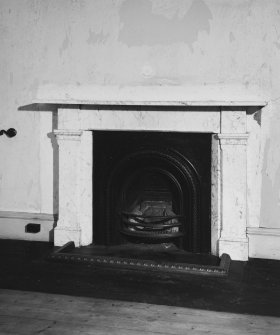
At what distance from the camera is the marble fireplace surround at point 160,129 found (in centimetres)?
320

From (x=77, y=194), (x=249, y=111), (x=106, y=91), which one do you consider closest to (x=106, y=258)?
(x=77, y=194)

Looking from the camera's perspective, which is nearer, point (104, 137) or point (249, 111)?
point (249, 111)

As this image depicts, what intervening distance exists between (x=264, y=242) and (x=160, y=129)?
115cm

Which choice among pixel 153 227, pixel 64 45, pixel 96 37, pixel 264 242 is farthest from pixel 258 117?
pixel 64 45

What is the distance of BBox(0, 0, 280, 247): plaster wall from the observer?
3193 mm

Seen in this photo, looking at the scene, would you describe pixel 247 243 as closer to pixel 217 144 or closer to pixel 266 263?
pixel 266 263

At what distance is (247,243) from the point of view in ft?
10.6

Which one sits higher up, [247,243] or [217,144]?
[217,144]

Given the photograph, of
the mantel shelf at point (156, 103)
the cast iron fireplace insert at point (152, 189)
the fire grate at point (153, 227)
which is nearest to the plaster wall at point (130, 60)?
the mantel shelf at point (156, 103)

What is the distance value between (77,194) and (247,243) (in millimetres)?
1361

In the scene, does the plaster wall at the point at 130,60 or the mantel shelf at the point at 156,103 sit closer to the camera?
the mantel shelf at the point at 156,103

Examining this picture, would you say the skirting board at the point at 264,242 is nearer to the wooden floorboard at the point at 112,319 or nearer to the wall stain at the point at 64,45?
the wooden floorboard at the point at 112,319

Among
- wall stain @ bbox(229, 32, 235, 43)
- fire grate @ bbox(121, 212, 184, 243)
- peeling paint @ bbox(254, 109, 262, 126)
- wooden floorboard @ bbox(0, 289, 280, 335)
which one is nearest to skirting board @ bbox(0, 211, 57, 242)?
fire grate @ bbox(121, 212, 184, 243)

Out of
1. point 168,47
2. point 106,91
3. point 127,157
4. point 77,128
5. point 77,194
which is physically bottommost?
point 77,194
